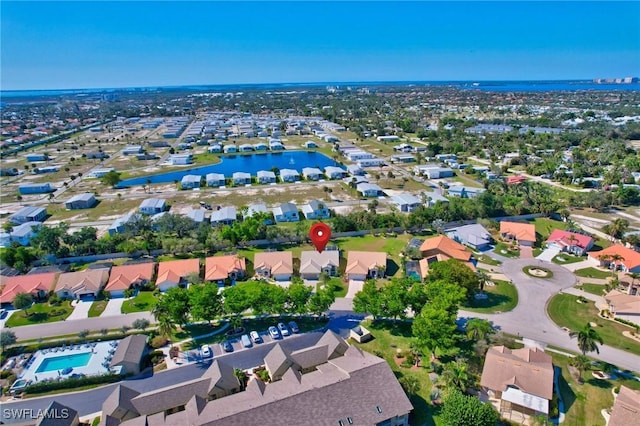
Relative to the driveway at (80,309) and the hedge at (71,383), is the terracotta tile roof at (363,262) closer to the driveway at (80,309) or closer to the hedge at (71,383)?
the hedge at (71,383)

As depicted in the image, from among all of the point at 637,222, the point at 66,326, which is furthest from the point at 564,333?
the point at 66,326

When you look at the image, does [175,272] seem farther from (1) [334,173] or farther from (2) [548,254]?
(1) [334,173]

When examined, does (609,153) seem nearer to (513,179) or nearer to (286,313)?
(513,179)

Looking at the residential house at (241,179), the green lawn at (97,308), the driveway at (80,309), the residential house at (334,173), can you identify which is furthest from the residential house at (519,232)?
the residential house at (241,179)

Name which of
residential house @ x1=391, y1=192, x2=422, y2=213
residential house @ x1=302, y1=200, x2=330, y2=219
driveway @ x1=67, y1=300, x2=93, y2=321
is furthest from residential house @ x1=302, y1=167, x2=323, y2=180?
driveway @ x1=67, y1=300, x2=93, y2=321

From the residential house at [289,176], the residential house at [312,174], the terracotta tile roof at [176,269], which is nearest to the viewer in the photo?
the terracotta tile roof at [176,269]
